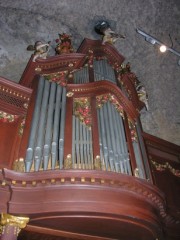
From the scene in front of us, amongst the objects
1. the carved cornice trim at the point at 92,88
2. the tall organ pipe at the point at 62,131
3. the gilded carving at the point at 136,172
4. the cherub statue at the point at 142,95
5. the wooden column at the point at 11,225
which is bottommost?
the wooden column at the point at 11,225

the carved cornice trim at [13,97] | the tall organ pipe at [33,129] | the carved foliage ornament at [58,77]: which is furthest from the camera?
the carved foliage ornament at [58,77]

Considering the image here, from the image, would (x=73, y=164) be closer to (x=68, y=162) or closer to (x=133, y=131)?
(x=68, y=162)

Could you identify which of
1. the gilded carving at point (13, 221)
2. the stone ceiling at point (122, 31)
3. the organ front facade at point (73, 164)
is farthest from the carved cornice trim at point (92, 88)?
the gilded carving at point (13, 221)

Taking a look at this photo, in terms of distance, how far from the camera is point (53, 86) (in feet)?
17.6

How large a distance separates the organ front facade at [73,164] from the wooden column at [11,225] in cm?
1

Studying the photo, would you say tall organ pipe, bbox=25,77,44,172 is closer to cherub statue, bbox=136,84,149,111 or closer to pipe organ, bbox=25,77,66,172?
pipe organ, bbox=25,77,66,172

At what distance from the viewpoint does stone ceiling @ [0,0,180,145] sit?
23.2 ft

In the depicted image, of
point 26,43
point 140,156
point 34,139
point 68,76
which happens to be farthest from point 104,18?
point 34,139

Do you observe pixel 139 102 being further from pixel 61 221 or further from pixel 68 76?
pixel 61 221

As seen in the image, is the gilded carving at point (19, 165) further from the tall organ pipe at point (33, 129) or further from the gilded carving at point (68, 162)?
the gilded carving at point (68, 162)

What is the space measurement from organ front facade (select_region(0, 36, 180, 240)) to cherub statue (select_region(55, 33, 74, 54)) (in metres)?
0.65

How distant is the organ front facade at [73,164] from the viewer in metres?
3.47

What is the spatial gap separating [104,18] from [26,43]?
2025mm

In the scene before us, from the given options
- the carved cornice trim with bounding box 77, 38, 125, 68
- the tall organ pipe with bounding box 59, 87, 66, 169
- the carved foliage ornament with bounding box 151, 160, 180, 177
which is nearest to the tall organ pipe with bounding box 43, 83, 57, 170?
the tall organ pipe with bounding box 59, 87, 66, 169
